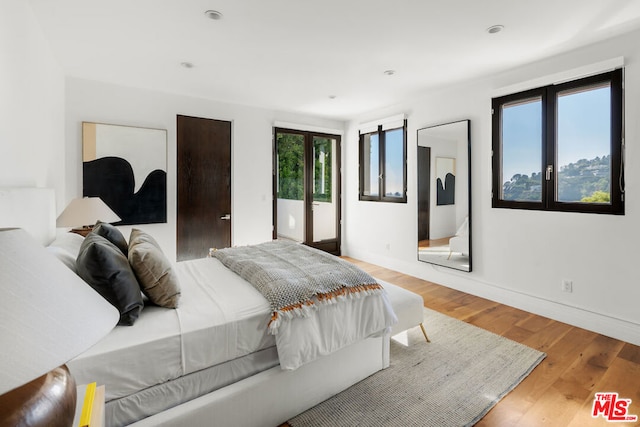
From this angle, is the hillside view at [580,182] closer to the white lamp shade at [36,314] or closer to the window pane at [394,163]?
the window pane at [394,163]

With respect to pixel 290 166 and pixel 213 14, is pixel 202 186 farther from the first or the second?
pixel 213 14

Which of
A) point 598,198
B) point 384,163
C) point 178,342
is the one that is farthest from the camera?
point 384,163

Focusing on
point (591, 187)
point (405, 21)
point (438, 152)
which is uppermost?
point (405, 21)

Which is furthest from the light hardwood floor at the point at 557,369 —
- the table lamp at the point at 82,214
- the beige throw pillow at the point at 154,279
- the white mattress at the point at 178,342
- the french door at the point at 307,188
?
the table lamp at the point at 82,214

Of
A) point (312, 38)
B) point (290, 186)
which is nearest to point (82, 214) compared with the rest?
point (312, 38)

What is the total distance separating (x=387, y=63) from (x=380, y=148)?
1928 mm

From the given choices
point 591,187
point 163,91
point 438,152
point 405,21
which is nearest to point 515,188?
point 591,187

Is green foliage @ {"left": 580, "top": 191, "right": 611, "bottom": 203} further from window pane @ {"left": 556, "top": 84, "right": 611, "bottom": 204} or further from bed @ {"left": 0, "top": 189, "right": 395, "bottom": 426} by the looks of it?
bed @ {"left": 0, "top": 189, "right": 395, "bottom": 426}

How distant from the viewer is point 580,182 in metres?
2.88

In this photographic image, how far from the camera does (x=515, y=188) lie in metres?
3.37

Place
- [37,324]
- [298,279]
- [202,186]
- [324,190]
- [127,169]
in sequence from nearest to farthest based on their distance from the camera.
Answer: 1. [37,324]
2. [298,279]
3. [127,169]
4. [202,186]
5. [324,190]

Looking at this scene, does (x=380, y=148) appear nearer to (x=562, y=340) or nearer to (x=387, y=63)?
(x=387, y=63)

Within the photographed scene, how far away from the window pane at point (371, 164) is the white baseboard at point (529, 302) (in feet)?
3.90

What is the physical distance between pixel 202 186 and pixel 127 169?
0.90m
